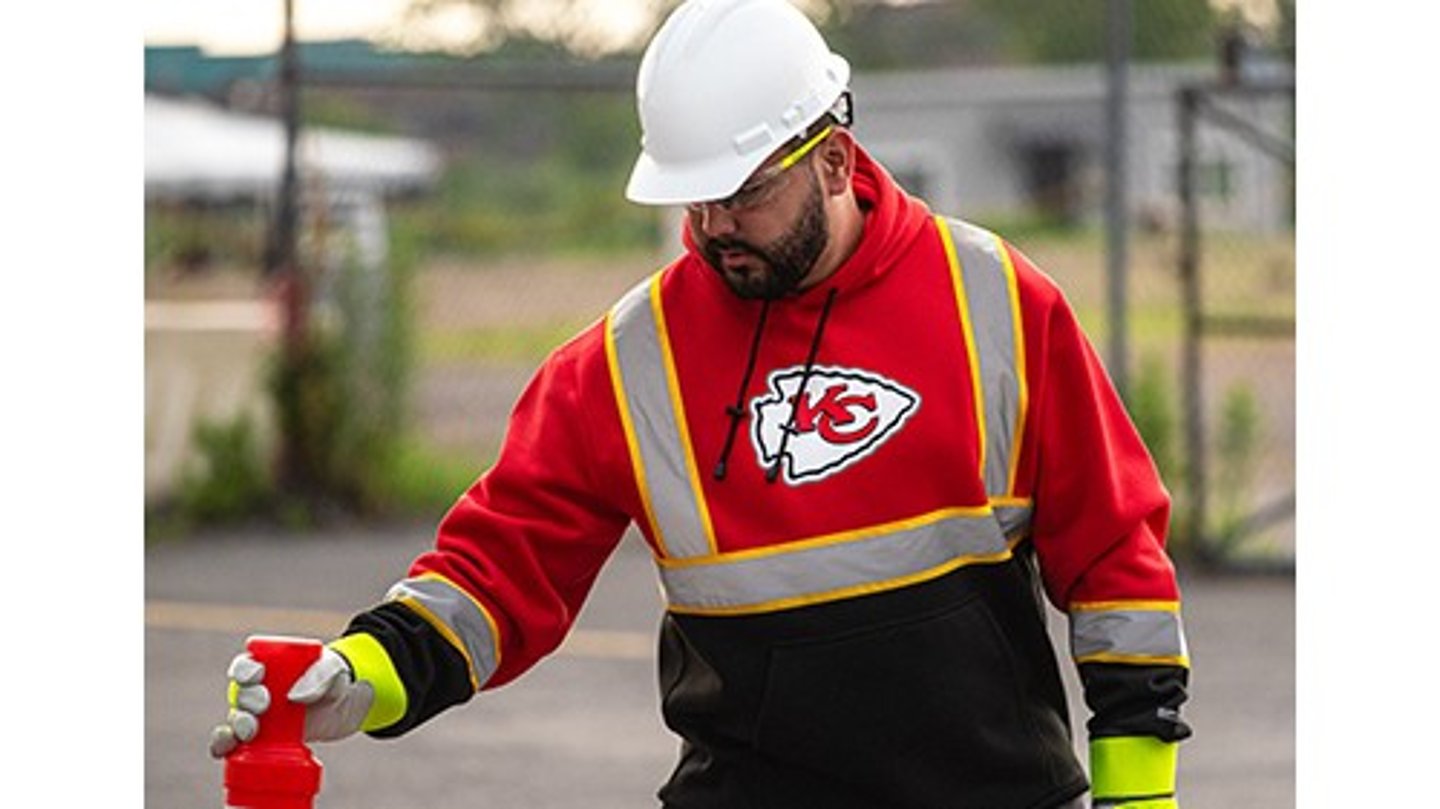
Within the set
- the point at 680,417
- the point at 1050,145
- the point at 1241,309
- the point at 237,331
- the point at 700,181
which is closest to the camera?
the point at 700,181

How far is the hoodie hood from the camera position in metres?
4.46

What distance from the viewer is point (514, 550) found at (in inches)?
183

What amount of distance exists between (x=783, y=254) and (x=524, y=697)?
6.65 metres

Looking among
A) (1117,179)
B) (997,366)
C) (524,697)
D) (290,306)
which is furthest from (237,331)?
(997,366)

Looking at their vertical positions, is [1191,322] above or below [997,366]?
above

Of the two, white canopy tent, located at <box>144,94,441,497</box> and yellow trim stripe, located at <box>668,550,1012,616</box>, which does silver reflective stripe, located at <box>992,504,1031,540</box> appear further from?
white canopy tent, located at <box>144,94,441,497</box>

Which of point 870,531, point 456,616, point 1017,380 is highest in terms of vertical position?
point 1017,380

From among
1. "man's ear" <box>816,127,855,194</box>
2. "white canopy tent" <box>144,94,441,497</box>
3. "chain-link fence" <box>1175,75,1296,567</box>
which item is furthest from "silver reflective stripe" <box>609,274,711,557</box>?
"white canopy tent" <box>144,94,441,497</box>

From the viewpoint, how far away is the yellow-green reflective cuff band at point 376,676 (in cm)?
443

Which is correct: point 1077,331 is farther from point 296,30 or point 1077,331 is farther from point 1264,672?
point 296,30

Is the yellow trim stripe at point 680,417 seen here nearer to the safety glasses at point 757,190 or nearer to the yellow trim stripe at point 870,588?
the yellow trim stripe at point 870,588

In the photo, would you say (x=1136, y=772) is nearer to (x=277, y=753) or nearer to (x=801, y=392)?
(x=801, y=392)

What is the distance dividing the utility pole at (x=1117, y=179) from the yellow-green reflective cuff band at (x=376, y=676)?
9602mm

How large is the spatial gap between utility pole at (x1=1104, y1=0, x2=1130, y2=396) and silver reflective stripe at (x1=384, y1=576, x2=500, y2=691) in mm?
9442
